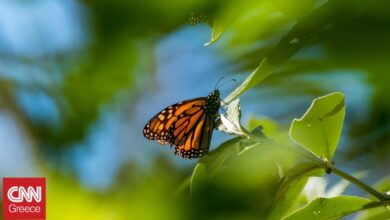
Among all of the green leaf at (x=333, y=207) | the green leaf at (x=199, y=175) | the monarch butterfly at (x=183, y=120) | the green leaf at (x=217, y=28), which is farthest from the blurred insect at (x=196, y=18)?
the monarch butterfly at (x=183, y=120)

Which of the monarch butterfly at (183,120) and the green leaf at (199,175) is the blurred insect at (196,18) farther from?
the monarch butterfly at (183,120)

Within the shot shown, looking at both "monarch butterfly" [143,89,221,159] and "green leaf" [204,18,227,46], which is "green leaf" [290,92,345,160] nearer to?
"green leaf" [204,18,227,46]

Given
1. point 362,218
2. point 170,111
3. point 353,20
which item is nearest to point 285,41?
point 353,20

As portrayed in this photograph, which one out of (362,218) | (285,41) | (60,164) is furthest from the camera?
(362,218)

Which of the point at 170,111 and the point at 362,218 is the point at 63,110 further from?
the point at 170,111

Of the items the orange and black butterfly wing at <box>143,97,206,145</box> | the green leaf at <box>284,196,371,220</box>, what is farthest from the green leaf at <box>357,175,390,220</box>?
the orange and black butterfly wing at <box>143,97,206,145</box>
